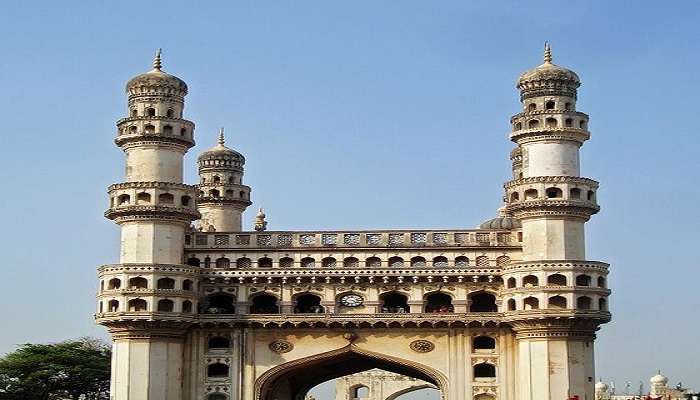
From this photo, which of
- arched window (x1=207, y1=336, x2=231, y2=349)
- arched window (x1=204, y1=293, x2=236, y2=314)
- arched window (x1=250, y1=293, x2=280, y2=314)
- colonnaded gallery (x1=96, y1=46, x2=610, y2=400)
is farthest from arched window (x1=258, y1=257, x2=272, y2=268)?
arched window (x1=207, y1=336, x2=231, y2=349)

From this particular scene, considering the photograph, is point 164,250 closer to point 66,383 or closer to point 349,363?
point 349,363

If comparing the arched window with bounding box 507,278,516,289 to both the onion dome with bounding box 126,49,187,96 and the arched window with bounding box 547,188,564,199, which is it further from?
the onion dome with bounding box 126,49,187,96

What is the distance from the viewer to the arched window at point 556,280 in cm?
5603

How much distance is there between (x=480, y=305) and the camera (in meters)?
59.9

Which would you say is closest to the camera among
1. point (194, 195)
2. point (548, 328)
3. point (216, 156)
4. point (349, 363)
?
point (548, 328)

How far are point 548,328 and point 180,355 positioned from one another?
18.0 meters

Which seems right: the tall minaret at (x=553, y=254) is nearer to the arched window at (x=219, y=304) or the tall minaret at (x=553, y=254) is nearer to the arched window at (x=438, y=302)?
the arched window at (x=438, y=302)

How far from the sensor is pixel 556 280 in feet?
185

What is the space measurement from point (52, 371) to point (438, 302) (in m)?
27.8

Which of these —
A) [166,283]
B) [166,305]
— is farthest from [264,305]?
[166,283]

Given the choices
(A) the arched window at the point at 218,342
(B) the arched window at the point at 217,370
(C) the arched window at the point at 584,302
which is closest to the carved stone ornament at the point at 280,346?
(A) the arched window at the point at 218,342

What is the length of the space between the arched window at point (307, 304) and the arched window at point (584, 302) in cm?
1310

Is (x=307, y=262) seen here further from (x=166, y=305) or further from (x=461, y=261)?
(x=461, y=261)

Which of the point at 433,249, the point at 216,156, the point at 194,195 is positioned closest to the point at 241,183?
the point at 216,156
